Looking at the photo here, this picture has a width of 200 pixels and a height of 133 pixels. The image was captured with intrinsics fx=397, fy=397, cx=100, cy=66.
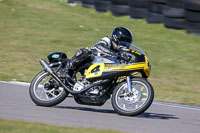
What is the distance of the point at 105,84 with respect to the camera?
20.7 feet

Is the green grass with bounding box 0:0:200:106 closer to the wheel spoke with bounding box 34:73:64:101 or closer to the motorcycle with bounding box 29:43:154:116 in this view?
the motorcycle with bounding box 29:43:154:116

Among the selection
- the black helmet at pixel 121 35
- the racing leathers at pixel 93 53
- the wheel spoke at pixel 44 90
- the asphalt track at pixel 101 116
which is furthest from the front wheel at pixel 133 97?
the wheel spoke at pixel 44 90

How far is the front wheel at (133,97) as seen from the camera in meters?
5.93

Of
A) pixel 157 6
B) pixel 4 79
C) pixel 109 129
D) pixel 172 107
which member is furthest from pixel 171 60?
pixel 109 129

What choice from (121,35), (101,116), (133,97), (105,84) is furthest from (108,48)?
(101,116)

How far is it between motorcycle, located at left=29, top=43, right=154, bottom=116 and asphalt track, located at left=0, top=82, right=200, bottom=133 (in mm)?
197

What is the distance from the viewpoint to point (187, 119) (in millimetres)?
6344

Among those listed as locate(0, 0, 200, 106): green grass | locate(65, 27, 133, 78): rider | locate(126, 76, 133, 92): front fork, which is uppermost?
locate(65, 27, 133, 78): rider

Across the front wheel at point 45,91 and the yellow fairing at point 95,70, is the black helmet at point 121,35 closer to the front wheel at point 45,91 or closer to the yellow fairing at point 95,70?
the yellow fairing at point 95,70

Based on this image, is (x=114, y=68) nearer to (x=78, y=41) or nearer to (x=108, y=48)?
(x=108, y=48)

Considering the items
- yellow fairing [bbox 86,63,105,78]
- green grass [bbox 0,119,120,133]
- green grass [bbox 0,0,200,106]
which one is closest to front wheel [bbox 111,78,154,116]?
yellow fairing [bbox 86,63,105,78]

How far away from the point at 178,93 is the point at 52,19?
8557 mm

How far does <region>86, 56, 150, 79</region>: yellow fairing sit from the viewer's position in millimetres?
6051

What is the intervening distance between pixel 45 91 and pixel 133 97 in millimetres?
1515
